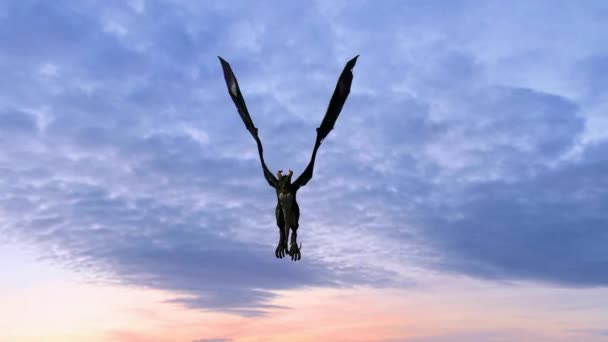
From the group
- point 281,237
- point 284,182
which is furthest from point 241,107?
point 281,237

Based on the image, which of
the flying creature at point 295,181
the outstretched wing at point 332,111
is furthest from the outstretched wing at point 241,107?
the outstretched wing at point 332,111

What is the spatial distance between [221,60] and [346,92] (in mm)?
5605

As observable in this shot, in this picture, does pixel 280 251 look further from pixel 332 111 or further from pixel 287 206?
pixel 332 111

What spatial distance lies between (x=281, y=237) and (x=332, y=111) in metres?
5.41

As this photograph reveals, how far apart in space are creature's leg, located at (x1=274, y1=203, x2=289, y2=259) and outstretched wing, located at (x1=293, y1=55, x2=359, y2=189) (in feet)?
4.03

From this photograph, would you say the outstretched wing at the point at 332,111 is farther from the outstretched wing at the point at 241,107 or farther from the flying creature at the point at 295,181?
the outstretched wing at the point at 241,107

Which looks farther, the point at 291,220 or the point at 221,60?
the point at 221,60

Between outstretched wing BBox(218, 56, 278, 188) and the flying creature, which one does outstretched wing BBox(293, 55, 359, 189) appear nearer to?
the flying creature

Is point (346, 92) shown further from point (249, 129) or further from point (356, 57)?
point (249, 129)

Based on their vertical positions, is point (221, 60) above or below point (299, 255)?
above

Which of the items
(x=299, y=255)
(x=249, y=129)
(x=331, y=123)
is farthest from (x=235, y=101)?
(x=299, y=255)

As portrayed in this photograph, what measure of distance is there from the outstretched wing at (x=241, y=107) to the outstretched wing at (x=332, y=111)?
1.25 metres

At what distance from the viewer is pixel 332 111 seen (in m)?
31.3

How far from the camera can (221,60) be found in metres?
32.9
